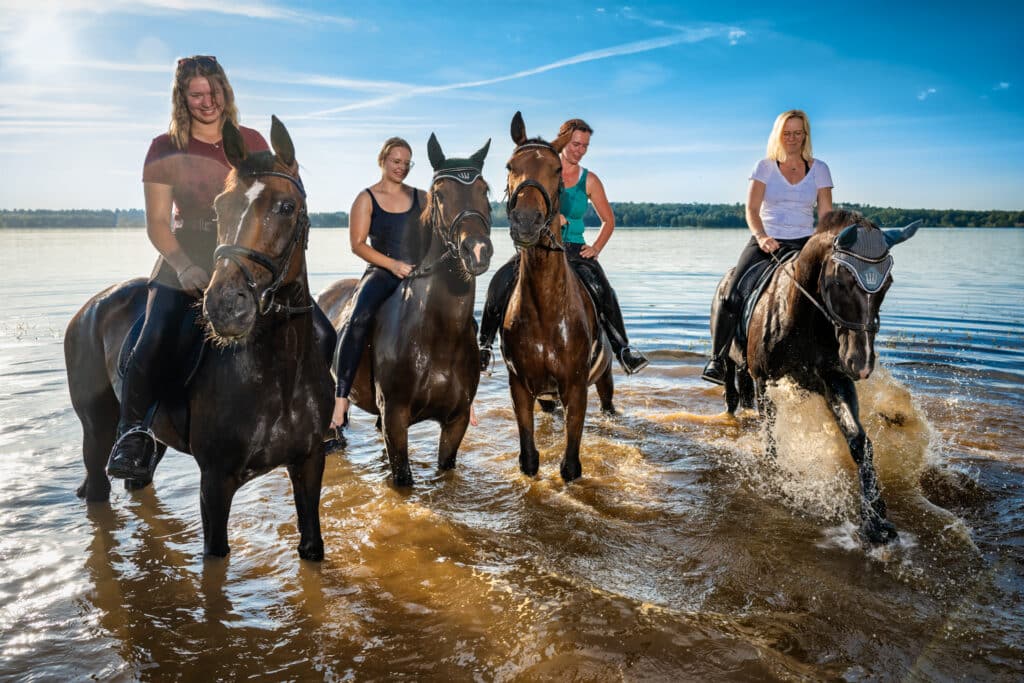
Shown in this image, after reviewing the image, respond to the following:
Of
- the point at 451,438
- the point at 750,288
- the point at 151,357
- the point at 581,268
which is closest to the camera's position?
the point at 151,357

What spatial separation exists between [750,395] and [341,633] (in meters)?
6.94

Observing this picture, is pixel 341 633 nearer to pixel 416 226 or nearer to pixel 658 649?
pixel 658 649

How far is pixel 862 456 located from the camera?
17.7 feet

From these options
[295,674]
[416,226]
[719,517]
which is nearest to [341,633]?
[295,674]

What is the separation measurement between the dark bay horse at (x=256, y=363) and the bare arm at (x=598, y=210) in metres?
3.67

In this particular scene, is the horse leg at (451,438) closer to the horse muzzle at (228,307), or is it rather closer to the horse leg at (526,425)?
the horse leg at (526,425)

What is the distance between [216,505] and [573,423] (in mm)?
3328

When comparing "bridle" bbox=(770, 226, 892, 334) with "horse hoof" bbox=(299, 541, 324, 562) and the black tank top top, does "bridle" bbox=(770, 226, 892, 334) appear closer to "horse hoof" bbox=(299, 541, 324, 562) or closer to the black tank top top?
the black tank top top

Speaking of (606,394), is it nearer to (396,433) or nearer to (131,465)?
(396,433)

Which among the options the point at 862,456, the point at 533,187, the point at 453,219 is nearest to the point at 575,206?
the point at 533,187

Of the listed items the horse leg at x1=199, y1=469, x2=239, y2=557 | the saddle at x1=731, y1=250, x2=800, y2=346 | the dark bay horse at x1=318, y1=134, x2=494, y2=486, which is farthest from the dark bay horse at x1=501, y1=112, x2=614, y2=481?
the horse leg at x1=199, y1=469, x2=239, y2=557

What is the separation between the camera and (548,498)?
6219mm

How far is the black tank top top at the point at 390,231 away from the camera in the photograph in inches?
257

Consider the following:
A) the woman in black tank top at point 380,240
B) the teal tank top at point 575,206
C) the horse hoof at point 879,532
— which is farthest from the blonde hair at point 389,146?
the horse hoof at point 879,532
